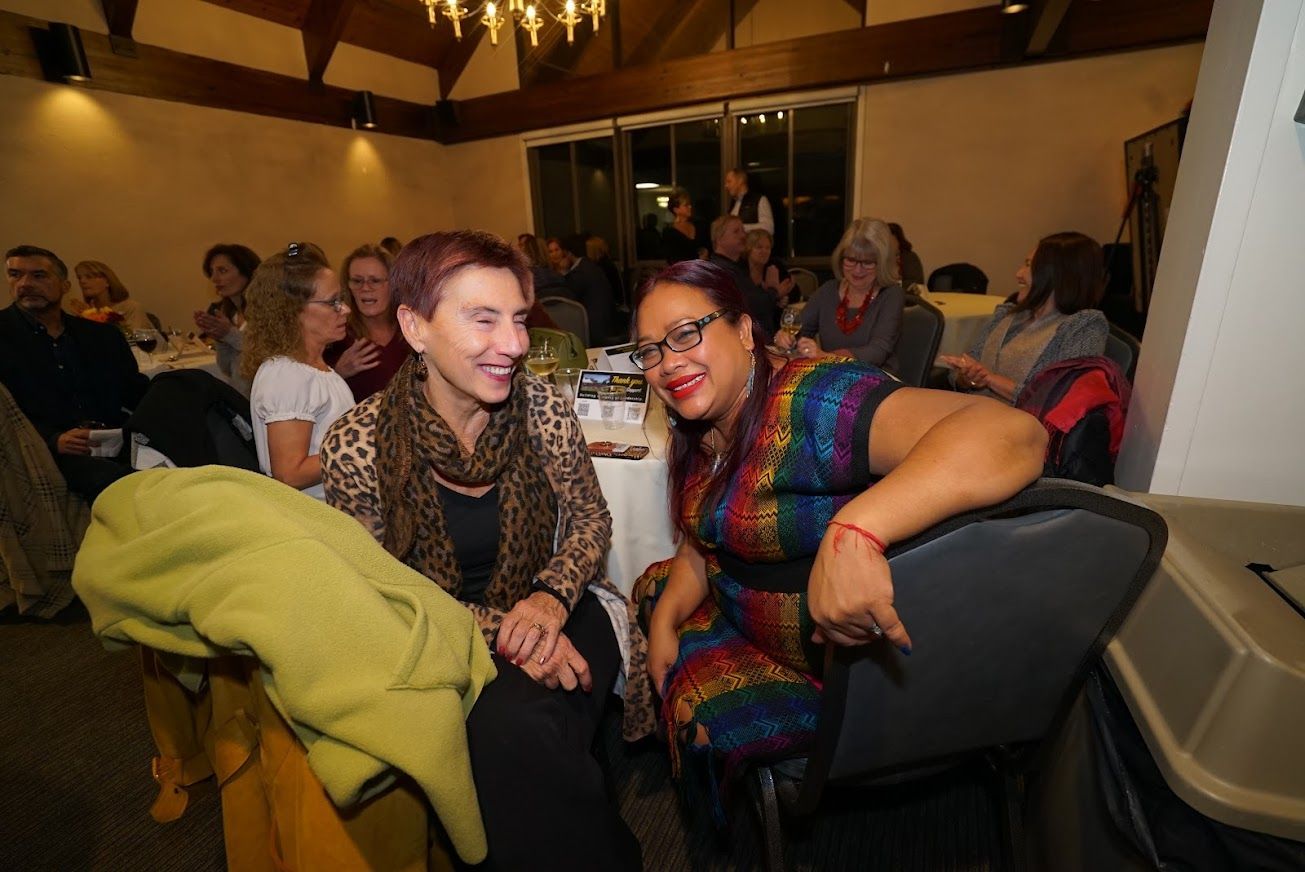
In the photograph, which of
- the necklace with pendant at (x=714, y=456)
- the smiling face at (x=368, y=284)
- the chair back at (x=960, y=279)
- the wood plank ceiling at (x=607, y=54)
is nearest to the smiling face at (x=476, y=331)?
the necklace with pendant at (x=714, y=456)

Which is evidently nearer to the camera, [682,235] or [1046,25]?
[1046,25]

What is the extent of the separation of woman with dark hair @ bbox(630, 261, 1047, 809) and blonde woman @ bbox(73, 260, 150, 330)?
562cm

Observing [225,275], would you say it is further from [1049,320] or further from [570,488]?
[1049,320]

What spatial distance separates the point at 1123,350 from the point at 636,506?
1.88 metres

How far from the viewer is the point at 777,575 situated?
3.76 ft

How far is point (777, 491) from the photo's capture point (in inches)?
42.6

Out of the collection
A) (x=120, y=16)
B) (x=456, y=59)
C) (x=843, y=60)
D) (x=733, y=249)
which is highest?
(x=456, y=59)

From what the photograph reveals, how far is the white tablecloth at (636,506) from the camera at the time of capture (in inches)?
69.8

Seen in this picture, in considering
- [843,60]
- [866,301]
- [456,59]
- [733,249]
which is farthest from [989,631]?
[456,59]

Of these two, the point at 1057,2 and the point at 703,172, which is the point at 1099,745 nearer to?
the point at 1057,2

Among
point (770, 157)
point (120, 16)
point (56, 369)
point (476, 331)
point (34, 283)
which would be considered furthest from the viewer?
point (770, 157)

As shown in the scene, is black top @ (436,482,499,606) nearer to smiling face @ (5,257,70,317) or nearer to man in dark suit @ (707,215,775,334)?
man in dark suit @ (707,215,775,334)

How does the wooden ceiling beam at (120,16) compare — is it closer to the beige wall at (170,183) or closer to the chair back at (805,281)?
the beige wall at (170,183)

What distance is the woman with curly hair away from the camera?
5.88 feet
